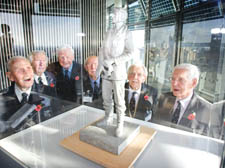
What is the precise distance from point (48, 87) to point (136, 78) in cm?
120

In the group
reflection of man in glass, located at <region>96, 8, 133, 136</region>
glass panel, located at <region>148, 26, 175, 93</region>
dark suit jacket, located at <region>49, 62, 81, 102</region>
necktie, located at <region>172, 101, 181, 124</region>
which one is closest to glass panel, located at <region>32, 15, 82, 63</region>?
dark suit jacket, located at <region>49, 62, 81, 102</region>

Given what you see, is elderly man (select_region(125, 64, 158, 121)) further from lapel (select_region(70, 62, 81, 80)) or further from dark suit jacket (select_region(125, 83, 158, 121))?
lapel (select_region(70, 62, 81, 80))

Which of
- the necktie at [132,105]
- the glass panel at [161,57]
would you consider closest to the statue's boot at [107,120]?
the necktie at [132,105]

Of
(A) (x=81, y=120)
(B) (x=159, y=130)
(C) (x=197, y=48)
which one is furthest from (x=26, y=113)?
(C) (x=197, y=48)

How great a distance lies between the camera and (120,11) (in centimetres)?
148

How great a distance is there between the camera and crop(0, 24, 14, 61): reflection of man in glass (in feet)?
4.97

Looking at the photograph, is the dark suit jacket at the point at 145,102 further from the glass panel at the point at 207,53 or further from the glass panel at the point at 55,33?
the glass panel at the point at 55,33

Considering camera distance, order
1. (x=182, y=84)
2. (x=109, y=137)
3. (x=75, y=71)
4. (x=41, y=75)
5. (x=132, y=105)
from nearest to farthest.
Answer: (x=109, y=137), (x=182, y=84), (x=41, y=75), (x=132, y=105), (x=75, y=71)

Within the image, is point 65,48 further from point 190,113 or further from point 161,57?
point 190,113

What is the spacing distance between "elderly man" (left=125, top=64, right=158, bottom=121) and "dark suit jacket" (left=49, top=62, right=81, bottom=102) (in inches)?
34.0

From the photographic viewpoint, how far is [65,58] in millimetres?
2355

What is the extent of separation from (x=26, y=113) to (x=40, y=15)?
3.76 ft

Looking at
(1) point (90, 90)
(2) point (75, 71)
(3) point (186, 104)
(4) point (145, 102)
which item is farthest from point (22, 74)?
(3) point (186, 104)

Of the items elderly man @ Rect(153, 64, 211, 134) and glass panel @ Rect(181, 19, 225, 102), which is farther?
elderly man @ Rect(153, 64, 211, 134)
